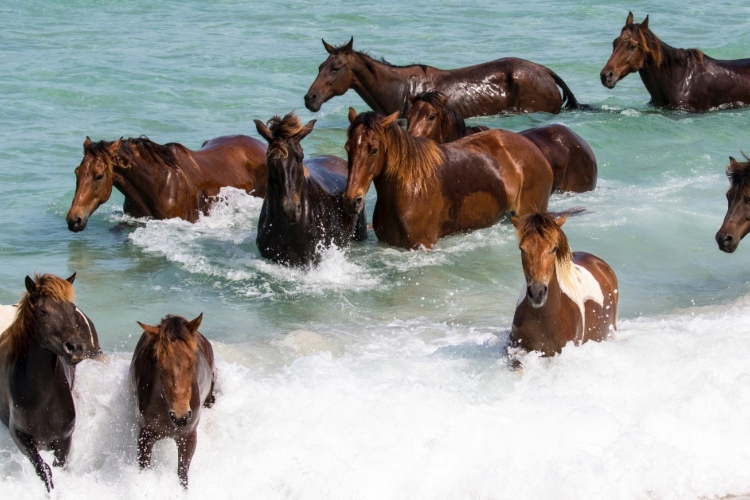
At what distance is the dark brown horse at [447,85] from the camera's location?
1234cm

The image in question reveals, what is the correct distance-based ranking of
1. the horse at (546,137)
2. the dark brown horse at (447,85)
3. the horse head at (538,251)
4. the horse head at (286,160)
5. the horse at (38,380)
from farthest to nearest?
the dark brown horse at (447,85) → the horse at (546,137) → the horse head at (286,160) → the horse head at (538,251) → the horse at (38,380)

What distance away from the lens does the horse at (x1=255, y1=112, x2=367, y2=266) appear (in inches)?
302

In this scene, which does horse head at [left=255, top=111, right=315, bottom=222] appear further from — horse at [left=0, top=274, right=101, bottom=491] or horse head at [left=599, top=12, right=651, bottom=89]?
horse head at [left=599, top=12, right=651, bottom=89]

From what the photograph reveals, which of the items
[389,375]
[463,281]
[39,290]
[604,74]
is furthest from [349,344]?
[604,74]

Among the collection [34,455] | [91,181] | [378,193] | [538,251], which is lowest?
[34,455]

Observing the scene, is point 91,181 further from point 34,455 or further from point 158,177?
point 34,455

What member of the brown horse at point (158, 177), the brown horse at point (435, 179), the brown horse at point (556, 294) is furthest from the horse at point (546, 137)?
the brown horse at point (556, 294)

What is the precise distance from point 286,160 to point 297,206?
33 cm

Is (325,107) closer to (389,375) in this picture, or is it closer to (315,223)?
(315,223)

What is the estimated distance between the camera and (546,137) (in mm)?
9883

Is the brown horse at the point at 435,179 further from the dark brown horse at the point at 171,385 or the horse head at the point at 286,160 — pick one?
the dark brown horse at the point at 171,385

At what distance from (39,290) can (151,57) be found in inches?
500

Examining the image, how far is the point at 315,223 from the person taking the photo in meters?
8.11

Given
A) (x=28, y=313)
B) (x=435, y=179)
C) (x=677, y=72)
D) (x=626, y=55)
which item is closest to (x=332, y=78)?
(x=626, y=55)
